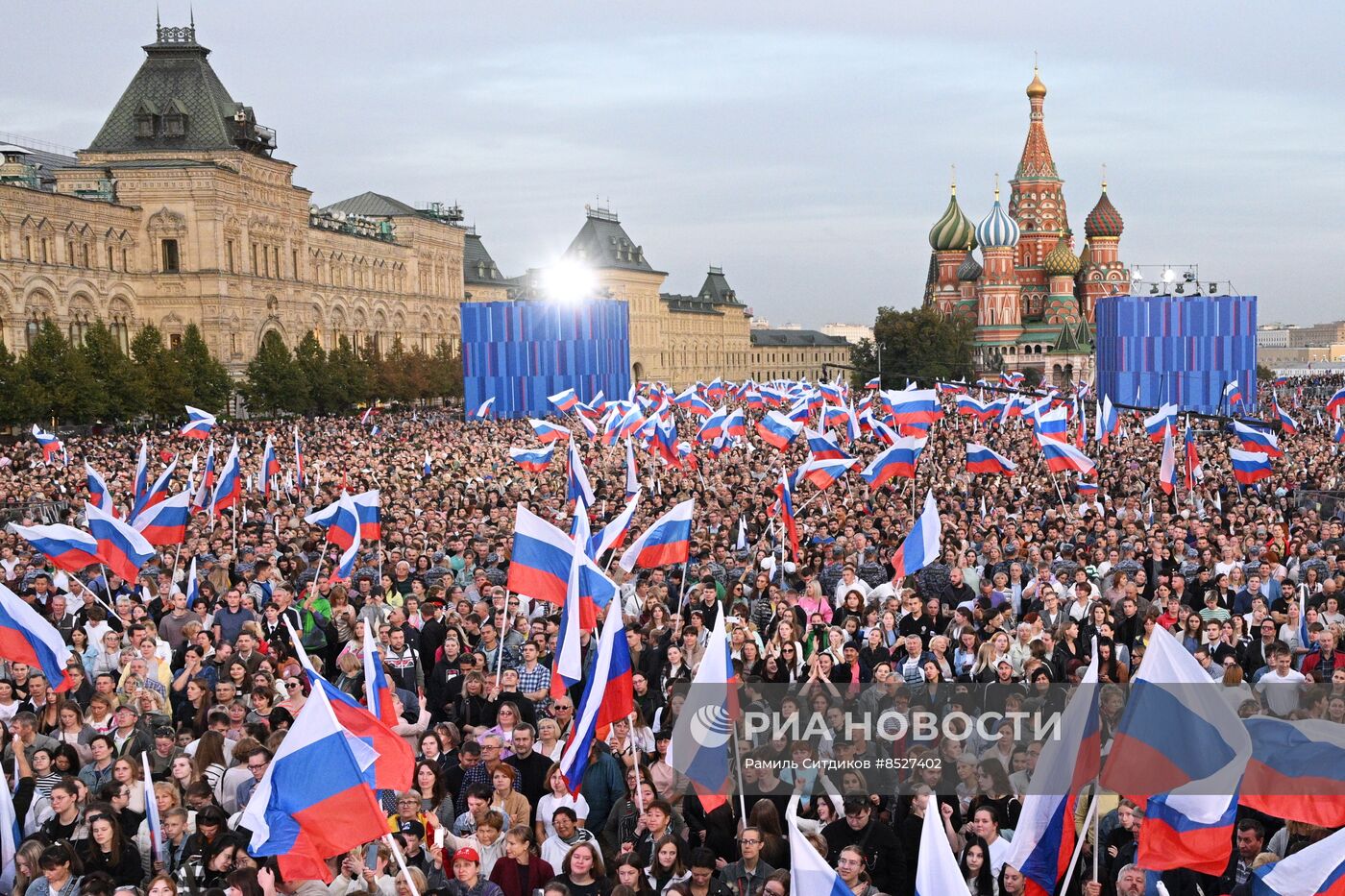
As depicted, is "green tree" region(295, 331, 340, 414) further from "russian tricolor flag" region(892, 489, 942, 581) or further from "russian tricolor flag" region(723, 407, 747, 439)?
"russian tricolor flag" region(892, 489, 942, 581)

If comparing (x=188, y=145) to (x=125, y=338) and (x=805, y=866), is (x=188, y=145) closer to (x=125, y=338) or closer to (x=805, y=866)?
(x=125, y=338)

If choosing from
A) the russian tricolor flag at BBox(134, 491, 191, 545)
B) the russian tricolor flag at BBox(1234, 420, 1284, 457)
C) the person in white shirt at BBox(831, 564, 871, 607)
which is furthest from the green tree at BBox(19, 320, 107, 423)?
the person in white shirt at BBox(831, 564, 871, 607)

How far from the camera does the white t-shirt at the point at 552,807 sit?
7.47 meters

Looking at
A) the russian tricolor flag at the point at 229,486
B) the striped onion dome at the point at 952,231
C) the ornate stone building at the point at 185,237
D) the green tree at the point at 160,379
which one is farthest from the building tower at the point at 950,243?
the russian tricolor flag at the point at 229,486

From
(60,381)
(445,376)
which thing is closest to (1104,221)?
(445,376)

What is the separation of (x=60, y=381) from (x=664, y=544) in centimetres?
3417

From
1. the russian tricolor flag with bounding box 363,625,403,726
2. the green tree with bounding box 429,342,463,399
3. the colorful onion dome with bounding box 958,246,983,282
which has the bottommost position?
the green tree with bounding box 429,342,463,399

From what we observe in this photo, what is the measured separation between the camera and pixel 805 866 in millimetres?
5785

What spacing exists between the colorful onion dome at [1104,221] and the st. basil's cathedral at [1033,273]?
0.07 m

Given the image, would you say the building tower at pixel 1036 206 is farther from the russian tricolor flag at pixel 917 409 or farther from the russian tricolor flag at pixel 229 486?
the russian tricolor flag at pixel 229 486

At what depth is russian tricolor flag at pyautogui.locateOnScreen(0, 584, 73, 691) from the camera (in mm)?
9625

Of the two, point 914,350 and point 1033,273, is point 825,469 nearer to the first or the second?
point 914,350

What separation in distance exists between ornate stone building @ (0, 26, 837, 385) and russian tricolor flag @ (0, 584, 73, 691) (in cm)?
4410

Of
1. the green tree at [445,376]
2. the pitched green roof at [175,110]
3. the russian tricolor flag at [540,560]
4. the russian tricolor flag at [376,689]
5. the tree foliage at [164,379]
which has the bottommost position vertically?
the green tree at [445,376]
